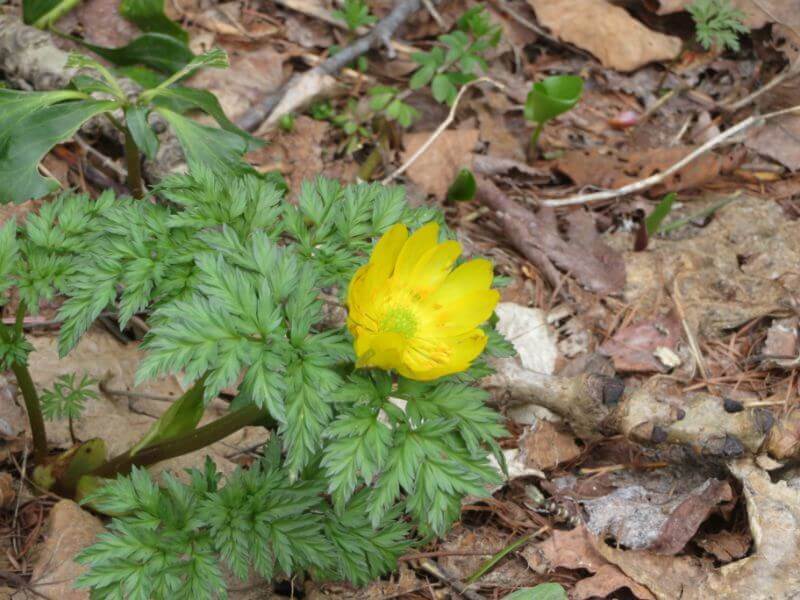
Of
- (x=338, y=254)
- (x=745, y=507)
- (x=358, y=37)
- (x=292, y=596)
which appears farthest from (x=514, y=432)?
(x=358, y=37)

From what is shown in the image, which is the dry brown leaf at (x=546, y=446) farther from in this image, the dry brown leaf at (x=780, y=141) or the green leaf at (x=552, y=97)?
the dry brown leaf at (x=780, y=141)

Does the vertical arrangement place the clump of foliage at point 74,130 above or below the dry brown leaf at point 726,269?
above

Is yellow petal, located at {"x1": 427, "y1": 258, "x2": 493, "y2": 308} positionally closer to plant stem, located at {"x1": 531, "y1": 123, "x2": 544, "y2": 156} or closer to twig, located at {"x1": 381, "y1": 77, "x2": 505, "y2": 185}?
twig, located at {"x1": 381, "y1": 77, "x2": 505, "y2": 185}

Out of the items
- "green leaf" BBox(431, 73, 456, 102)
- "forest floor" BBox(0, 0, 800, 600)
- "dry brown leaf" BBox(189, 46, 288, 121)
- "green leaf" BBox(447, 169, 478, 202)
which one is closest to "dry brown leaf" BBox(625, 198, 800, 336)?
"forest floor" BBox(0, 0, 800, 600)

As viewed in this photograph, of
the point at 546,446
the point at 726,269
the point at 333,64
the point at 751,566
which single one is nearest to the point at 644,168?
the point at 726,269

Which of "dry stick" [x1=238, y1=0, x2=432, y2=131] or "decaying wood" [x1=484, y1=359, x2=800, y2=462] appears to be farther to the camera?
"dry stick" [x1=238, y1=0, x2=432, y2=131]

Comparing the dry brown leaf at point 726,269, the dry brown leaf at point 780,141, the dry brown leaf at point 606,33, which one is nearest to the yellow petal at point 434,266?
the dry brown leaf at point 726,269

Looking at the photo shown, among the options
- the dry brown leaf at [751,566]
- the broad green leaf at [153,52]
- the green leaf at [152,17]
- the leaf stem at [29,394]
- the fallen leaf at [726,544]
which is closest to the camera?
the leaf stem at [29,394]

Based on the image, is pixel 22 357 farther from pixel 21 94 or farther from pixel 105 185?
pixel 105 185
